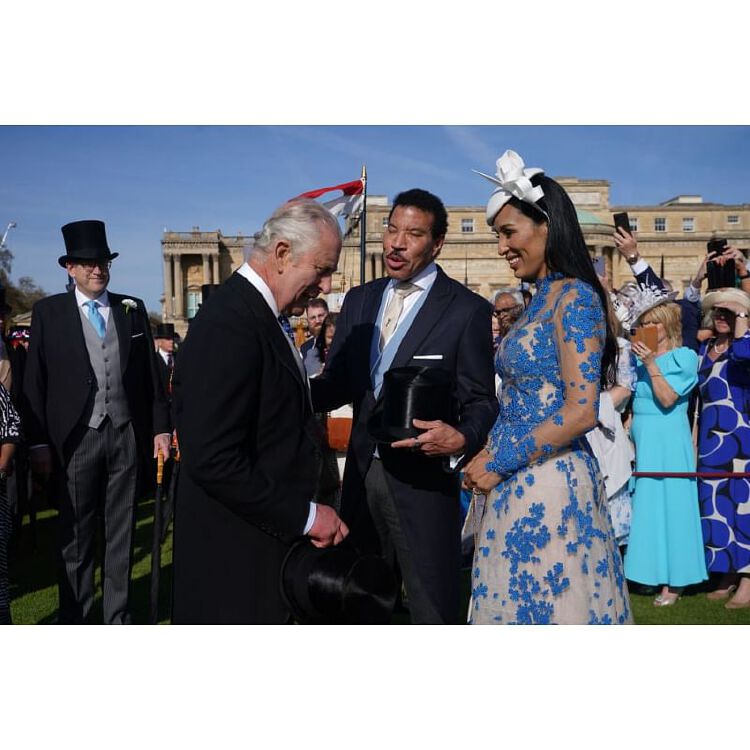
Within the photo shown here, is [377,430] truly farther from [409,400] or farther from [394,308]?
[394,308]

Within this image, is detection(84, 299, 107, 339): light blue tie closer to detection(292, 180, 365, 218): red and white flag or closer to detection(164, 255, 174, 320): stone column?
detection(292, 180, 365, 218): red and white flag

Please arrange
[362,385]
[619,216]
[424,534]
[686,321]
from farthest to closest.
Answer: [686,321] < [619,216] < [362,385] < [424,534]

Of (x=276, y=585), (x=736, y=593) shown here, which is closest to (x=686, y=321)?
(x=736, y=593)

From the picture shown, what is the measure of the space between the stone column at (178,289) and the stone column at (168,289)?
46cm

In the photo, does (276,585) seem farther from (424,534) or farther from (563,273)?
(563,273)

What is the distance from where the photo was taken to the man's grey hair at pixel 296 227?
2.52m

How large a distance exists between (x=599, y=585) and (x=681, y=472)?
3876 millimetres

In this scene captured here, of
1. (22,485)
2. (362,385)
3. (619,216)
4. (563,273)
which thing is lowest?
(22,485)

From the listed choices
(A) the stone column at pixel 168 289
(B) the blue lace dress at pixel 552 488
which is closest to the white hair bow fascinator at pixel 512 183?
(B) the blue lace dress at pixel 552 488

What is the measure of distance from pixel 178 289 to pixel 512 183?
2917 inches

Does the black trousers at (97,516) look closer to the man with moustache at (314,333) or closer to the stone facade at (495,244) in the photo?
the man with moustache at (314,333)

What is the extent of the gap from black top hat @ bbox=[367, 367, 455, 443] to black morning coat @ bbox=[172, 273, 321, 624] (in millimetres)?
507

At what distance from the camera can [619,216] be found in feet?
22.4

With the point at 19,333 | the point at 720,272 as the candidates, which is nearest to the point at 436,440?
the point at 720,272
